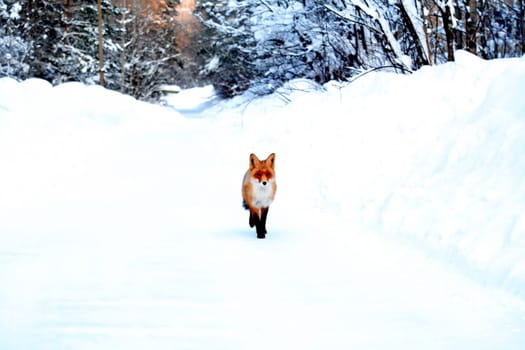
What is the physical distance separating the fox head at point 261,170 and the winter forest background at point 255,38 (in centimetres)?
481

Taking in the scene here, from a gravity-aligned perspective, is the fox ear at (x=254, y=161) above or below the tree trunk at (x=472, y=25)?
below

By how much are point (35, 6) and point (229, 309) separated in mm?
33529

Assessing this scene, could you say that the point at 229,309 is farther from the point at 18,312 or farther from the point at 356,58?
the point at 356,58

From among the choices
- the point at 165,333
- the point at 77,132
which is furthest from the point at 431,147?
the point at 77,132

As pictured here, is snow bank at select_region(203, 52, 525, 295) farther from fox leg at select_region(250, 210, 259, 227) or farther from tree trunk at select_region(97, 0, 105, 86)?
tree trunk at select_region(97, 0, 105, 86)

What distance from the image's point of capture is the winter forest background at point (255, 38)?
37.1ft

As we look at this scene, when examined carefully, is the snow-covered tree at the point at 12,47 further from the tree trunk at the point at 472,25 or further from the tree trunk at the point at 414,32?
the tree trunk at the point at 472,25

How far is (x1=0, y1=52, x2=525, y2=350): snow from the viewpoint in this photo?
3951 millimetres

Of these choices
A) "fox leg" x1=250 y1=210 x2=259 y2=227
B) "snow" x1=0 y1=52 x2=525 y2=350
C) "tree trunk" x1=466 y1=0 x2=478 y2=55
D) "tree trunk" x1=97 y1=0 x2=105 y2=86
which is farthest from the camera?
"tree trunk" x1=97 y1=0 x2=105 y2=86

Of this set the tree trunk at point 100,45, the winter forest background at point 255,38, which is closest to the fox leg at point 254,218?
the winter forest background at point 255,38

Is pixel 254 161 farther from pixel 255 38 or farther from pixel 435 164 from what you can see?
pixel 255 38

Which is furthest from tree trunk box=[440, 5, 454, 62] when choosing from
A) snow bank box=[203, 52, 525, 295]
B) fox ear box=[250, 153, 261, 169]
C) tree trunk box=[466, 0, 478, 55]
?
fox ear box=[250, 153, 261, 169]

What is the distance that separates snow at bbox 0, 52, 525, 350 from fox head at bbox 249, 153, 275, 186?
797 millimetres

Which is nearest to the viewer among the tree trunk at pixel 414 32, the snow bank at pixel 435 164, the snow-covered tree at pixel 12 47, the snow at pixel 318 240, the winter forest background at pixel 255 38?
the snow at pixel 318 240
